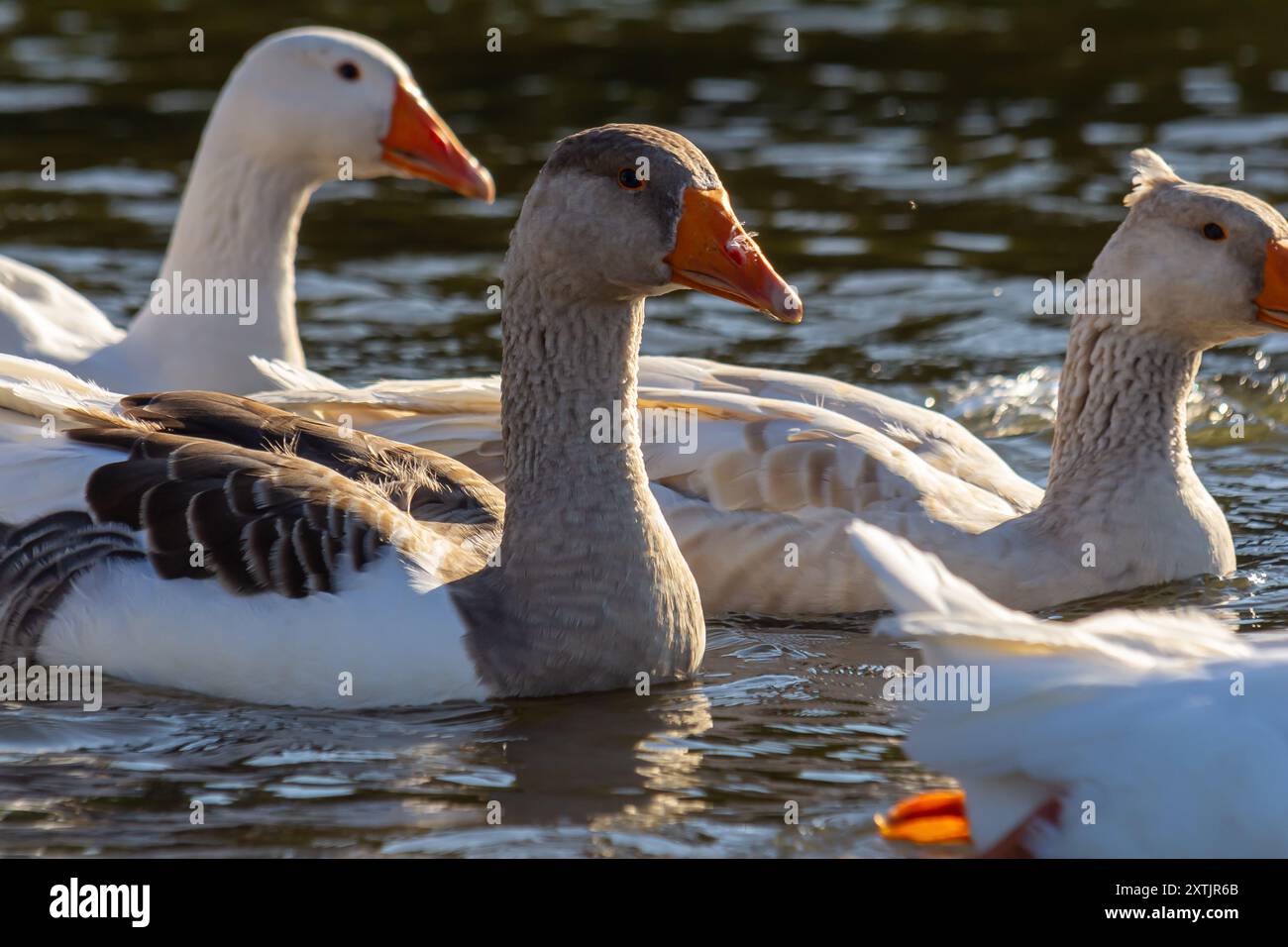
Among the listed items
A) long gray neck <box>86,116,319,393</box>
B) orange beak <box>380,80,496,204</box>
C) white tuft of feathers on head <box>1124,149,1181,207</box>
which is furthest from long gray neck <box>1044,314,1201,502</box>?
long gray neck <box>86,116,319,393</box>

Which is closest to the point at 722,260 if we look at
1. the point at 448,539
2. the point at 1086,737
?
the point at 448,539

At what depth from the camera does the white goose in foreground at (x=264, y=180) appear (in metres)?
9.27

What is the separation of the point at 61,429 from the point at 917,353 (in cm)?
572

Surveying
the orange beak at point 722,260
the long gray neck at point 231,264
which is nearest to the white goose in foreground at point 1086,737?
the orange beak at point 722,260

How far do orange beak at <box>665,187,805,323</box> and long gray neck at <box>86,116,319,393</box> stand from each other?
328 cm

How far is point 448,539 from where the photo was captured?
6969 mm

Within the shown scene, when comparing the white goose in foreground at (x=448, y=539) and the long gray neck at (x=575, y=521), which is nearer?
the white goose in foreground at (x=448, y=539)

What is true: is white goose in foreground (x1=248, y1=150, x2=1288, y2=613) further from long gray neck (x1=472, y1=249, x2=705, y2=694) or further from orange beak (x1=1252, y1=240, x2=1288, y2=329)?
long gray neck (x1=472, y1=249, x2=705, y2=694)

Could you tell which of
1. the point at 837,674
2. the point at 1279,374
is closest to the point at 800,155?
the point at 1279,374

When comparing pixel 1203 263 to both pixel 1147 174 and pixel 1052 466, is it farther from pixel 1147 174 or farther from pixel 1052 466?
pixel 1052 466

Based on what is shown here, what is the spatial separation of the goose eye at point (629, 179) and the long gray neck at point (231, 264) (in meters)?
3.15

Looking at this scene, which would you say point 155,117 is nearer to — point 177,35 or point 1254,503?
point 177,35

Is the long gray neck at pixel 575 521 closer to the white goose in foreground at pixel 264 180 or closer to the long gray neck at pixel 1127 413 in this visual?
the long gray neck at pixel 1127 413

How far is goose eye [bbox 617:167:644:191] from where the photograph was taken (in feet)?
21.7
